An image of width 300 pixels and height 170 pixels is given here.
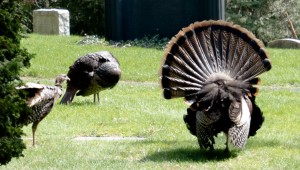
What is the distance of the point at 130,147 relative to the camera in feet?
30.2

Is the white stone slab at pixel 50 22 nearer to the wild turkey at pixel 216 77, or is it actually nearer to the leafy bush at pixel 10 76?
the wild turkey at pixel 216 77

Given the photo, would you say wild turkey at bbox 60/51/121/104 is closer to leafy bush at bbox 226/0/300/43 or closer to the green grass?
the green grass

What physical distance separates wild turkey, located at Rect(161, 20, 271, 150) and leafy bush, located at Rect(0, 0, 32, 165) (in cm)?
235

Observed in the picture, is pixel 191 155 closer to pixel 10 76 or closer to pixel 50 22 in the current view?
pixel 10 76

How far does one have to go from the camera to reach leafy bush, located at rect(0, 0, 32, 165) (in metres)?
6.21

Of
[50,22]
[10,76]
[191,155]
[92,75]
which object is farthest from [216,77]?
[50,22]

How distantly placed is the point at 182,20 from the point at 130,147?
13105 mm

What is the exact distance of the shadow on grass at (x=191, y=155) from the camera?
849 cm

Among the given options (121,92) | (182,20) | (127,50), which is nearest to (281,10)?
(182,20)

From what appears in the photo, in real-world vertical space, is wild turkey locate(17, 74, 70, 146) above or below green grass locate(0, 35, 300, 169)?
above

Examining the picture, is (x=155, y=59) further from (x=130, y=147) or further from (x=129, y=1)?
(x=130, y=147)

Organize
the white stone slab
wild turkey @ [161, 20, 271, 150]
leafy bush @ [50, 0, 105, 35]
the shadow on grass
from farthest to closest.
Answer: leafy bush @ [50, 0, 105, 35]
the white stone slab
the shadow on grass
wild turkey @ [161, 20, 271, 150]

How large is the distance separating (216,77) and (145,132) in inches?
89.8

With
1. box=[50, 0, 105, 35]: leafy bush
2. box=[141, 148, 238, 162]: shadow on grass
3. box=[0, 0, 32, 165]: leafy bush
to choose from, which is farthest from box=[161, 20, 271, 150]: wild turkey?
box=[50, 0, 105, 35]: leafy bush
